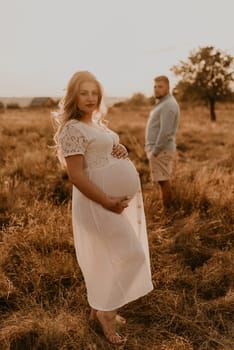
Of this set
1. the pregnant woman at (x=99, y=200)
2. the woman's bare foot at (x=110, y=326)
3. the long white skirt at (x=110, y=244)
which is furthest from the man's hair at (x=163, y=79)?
the woman's bare foot at (x=110, y=326)

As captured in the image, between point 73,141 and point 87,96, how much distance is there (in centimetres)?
33

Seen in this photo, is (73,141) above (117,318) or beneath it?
above

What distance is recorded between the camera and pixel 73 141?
251cm

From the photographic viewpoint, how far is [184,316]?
10.6ft

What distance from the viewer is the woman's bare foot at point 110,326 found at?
2.86 metres

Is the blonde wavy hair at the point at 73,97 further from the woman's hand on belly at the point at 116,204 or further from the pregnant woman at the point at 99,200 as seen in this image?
the woman's hand on belly at the point at 116,204

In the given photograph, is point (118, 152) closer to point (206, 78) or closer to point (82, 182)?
point (82, 182)

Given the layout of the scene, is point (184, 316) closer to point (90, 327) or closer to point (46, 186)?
point (90, 327)

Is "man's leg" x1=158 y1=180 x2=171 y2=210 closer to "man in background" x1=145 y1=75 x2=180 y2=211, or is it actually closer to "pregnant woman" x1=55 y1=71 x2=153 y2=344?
"man in background" x1=145 y1=75 x2=180 y2=211

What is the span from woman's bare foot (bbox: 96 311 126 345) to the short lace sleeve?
47.2 inches

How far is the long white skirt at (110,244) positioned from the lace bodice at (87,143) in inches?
2.6

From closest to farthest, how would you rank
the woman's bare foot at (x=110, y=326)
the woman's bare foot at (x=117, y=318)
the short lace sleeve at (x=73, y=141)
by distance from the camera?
1. the short lace sleeve at (x=73, y=141)
2. the woman's bare foot at (x=110, y=326)
3. the woman's bare foot at (x=117, y=318)

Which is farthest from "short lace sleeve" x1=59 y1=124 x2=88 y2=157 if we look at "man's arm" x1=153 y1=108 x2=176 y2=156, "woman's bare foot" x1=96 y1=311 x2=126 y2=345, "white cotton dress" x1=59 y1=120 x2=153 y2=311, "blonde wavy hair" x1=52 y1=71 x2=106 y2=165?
"man's arm" x1=153 y1=108 x2=176 y2=156

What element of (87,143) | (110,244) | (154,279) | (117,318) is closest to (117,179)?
(87,143)
